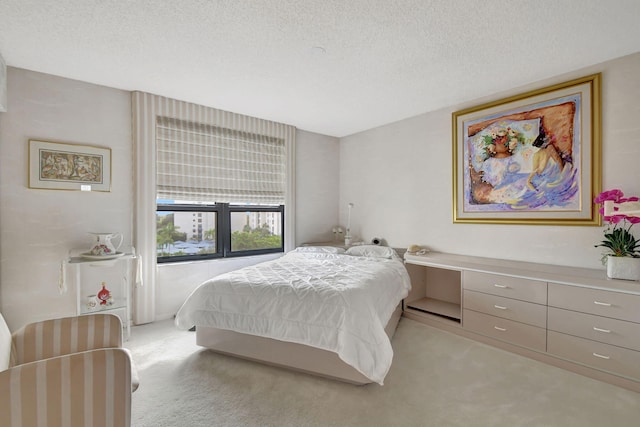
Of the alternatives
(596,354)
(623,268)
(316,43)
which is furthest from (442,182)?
(316,43)

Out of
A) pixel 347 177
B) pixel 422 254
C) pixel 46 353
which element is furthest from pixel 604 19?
pixel 46 353

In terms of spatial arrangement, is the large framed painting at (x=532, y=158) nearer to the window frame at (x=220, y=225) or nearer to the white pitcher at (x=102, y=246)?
the window frame at (x=220, y=225)

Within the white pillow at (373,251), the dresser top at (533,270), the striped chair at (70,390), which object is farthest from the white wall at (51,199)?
the dresser top at (533,270)

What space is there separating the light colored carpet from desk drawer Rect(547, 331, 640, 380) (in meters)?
0.13

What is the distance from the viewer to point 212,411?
6.06 feet

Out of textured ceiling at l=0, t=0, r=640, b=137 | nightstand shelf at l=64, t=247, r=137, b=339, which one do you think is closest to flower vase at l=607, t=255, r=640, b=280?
textured ceiling at l=0, t=0, r=640, b=137

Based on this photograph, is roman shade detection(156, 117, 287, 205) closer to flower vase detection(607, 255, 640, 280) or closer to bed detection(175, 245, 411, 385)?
bed detection(175, 245, 411, 385)

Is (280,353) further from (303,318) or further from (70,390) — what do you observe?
(70,390)

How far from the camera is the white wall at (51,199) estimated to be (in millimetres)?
2639

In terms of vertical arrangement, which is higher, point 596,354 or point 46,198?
point 46,198

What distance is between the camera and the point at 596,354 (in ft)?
7.28

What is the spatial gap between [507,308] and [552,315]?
0.34 meters

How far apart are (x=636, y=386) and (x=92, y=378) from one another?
3.35m

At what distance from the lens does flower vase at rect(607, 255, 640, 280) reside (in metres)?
2.13
